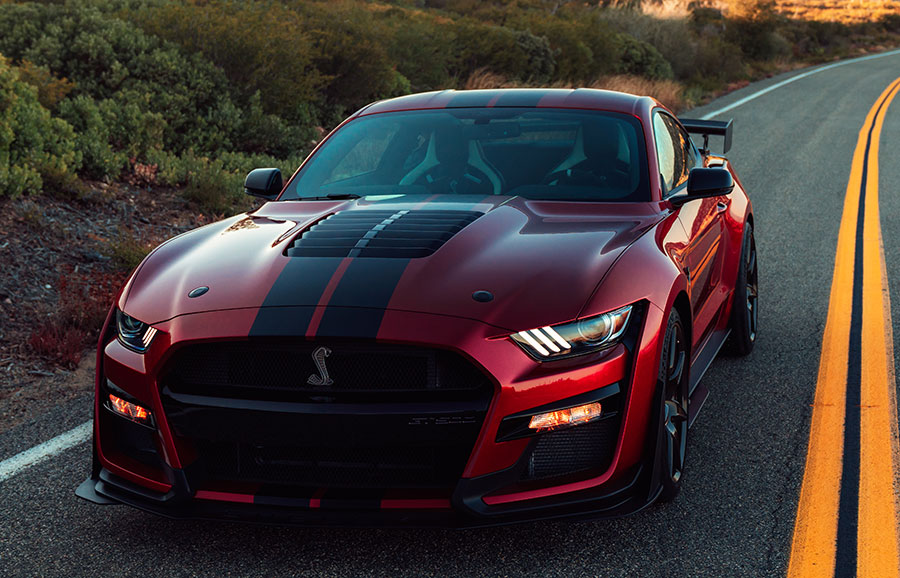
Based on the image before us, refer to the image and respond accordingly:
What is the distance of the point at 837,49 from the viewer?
44.1 m

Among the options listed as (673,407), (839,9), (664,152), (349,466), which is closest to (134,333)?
(349,466)

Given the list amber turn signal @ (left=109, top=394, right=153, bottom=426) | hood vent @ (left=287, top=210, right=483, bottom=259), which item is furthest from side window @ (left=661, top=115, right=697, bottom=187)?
amber turn signal @ (left=109, top=394, right=153, bottom=426)

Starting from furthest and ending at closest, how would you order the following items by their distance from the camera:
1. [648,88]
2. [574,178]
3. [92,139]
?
[648,88] < [92,139] < [574,178]

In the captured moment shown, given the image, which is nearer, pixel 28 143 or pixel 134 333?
pixel 134 333

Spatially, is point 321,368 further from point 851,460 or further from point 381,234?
point 851,460

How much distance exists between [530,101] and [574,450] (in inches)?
90.0

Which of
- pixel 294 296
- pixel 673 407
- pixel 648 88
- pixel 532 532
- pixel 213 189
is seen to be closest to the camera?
pixel 294 296

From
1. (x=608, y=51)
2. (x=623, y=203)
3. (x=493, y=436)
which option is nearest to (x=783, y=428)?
(x=623, y=203)

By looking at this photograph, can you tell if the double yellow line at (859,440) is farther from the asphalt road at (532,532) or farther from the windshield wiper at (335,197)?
the windshield wiper at (335,197)

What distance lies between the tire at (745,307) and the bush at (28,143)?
5.42 metres

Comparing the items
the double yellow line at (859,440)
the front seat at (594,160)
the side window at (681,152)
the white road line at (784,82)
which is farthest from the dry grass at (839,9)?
the front seat at (594,160)

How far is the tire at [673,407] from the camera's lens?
11.0 ft

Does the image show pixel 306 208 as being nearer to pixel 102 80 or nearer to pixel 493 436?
pixel 493 436

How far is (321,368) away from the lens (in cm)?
299
